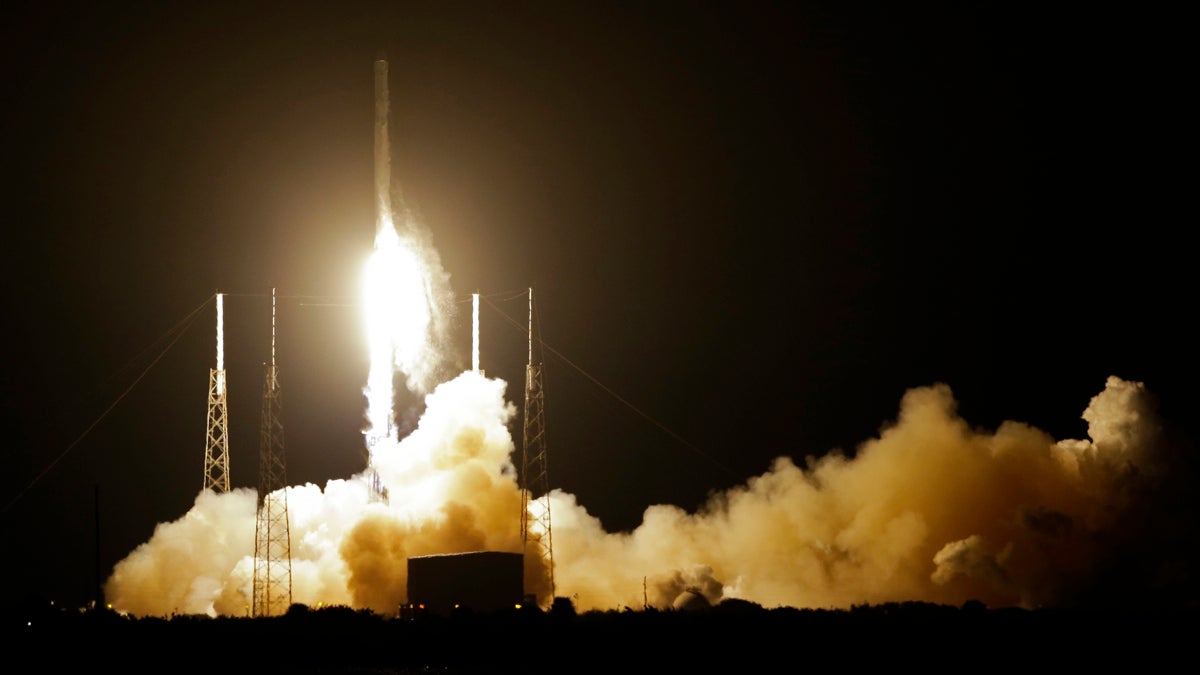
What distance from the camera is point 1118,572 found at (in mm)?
70812

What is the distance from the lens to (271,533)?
72875mm

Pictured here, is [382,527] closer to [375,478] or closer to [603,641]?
[375,478]

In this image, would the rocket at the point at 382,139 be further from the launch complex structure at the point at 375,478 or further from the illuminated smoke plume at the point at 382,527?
the illuminated smoke plume at the point at 382,527

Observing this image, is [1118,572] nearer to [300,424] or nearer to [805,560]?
[805,560]

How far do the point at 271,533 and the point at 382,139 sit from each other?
14.6 m

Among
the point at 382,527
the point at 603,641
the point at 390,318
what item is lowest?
the point at 603,641

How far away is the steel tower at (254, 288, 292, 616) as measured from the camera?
214ft

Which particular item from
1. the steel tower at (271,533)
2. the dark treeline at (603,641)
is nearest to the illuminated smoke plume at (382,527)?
the steel tower at (271,533)

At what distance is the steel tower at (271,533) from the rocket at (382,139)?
5.69 metres

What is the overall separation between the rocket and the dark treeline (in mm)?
18890

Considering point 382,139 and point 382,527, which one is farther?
point 382,139

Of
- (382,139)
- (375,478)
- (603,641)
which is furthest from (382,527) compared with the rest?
(603,641)

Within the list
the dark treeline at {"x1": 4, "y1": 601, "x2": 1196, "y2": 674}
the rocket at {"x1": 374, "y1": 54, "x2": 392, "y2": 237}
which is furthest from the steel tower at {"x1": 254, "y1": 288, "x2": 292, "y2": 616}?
the dark treeline at {"x1": 4, "y1": 601, "x2": 1196, "y2": 674}

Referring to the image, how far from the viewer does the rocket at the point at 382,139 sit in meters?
71.0
